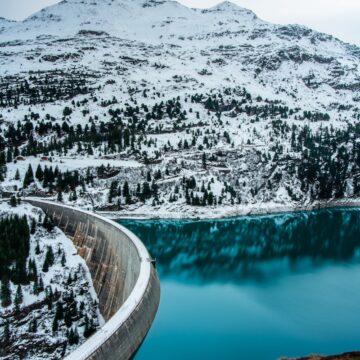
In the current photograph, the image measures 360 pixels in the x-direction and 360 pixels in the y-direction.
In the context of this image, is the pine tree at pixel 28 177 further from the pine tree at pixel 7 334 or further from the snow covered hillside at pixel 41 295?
the pine tree at pixel 7 334

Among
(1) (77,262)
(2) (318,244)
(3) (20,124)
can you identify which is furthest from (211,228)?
(3) (20,124)

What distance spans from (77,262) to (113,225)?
22.9 feet

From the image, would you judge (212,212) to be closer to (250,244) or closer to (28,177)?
(250,244)

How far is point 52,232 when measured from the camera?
69.2 m

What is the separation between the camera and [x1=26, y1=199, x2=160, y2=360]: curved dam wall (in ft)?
112

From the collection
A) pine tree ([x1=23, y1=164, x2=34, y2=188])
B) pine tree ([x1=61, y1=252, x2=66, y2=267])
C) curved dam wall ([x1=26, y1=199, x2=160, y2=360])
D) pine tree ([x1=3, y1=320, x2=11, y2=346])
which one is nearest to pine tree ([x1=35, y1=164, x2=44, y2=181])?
pine tree ([x1=23, y1=164, x2=34, y2=188])

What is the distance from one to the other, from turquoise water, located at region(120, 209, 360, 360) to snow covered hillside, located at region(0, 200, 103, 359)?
9213 millimetres

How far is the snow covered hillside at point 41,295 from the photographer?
46219 millimetres

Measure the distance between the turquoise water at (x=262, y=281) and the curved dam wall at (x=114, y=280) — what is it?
4.67 meters

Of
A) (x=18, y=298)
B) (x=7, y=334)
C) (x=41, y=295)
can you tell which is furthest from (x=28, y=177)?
(x=7, y=334)

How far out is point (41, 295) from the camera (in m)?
53.0

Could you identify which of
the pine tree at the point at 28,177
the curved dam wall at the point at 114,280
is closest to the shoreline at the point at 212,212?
the pine tree at the point at 28,177

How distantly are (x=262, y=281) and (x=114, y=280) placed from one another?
27.2m

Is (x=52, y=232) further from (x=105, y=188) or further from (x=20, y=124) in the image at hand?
(x=20, y=124)
